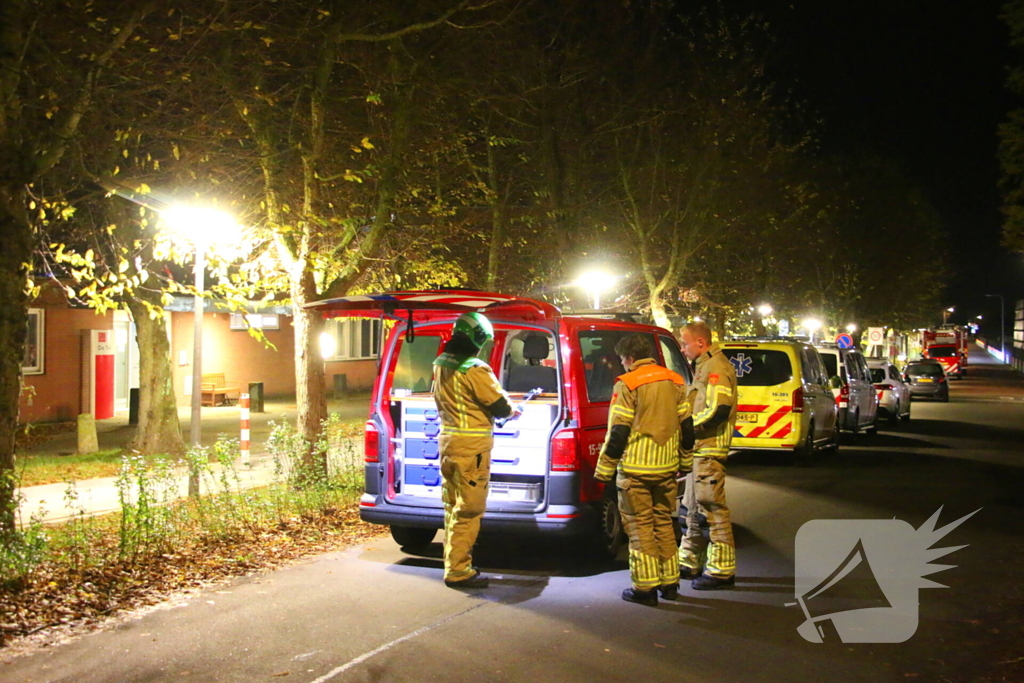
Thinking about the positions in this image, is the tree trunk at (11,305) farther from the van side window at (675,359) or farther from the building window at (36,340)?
the building window at (36,340)

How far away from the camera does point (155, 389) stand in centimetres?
1580

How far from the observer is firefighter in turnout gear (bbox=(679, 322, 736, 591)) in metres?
7.41

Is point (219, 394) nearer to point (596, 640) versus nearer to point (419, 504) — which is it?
point (419, 504)

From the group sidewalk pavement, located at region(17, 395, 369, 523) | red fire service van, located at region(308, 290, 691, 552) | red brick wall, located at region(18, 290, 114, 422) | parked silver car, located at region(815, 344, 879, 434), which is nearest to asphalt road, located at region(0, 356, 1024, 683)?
red fire service van, located at region(308, 290, 691, 552)

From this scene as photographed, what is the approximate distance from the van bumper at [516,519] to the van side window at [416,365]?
1071 millimetres

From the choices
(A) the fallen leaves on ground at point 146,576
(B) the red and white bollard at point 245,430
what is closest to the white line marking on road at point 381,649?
(A) the fallen leaves on ground at point 146,576

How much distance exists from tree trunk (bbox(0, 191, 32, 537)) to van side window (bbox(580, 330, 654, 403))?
4678 millimetres

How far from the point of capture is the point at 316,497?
10.4 metres

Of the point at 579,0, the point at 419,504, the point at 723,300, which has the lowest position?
the point at 419,504

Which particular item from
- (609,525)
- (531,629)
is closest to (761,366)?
(609,525)

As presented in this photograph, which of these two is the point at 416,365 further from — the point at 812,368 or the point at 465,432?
the point at 812,368

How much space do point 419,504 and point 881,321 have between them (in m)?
52.5

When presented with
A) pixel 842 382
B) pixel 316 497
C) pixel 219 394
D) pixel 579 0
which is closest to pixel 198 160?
pixel 316 497
